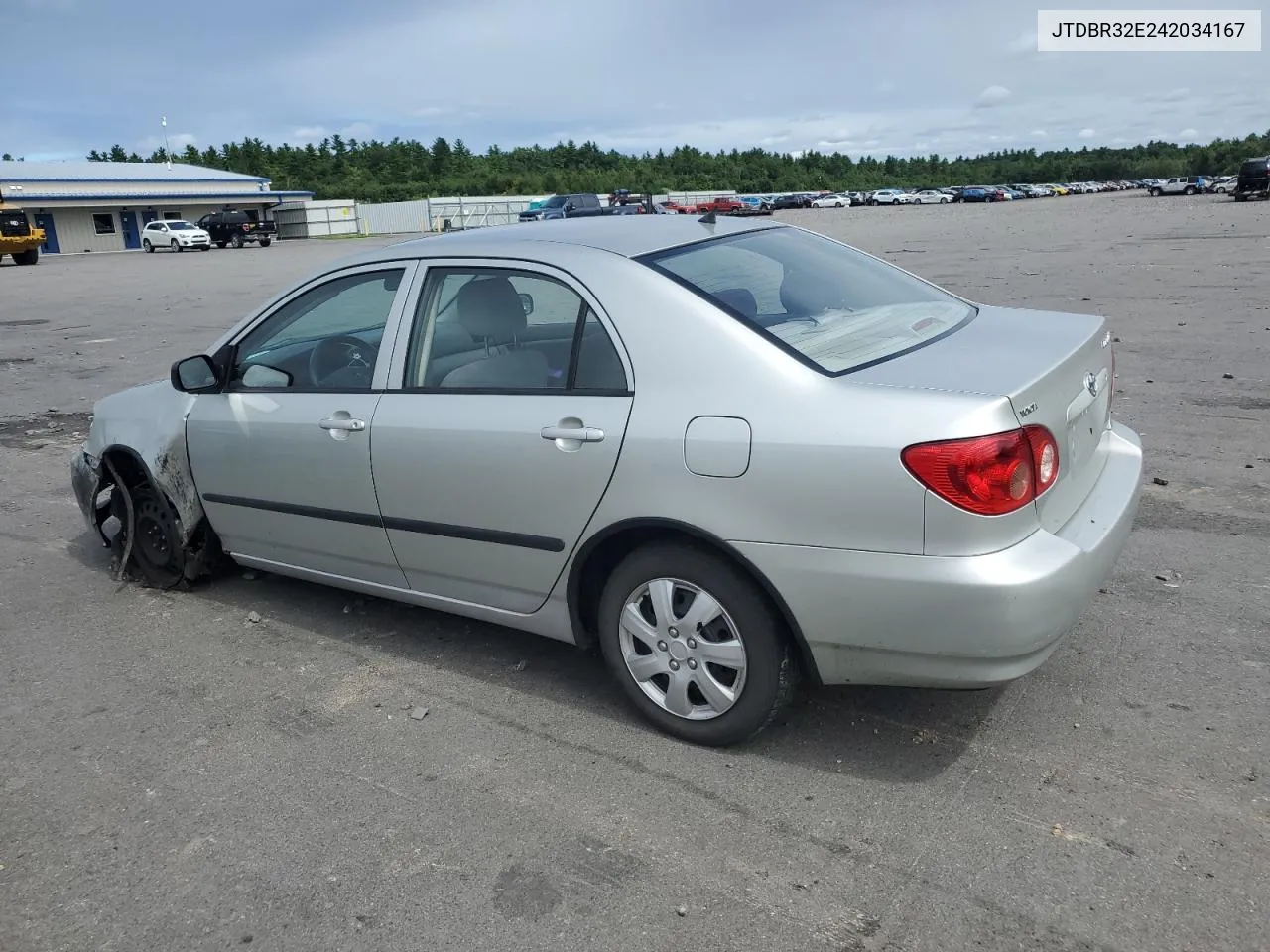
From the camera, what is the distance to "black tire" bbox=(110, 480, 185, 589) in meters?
4.96

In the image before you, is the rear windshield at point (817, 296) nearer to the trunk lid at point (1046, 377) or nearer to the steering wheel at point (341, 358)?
the trunk lid at point (1046, 377)

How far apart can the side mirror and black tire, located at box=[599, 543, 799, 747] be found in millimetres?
2210

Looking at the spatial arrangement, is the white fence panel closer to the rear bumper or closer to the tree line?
the tree line

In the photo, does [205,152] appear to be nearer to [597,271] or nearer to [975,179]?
[975,179]

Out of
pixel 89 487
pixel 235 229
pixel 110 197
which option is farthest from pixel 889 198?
pixel 89 487

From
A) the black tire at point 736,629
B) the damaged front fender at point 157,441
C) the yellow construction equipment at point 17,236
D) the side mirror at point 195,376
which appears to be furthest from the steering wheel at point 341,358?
the yellow construction equipment at point 17,236

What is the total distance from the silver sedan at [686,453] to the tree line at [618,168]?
8650 cm

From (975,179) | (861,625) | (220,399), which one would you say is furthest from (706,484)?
(975,179)

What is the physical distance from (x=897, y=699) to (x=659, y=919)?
1.39 metres

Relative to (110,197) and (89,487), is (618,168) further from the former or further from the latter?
(89,487)

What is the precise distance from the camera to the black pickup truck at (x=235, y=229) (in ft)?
167

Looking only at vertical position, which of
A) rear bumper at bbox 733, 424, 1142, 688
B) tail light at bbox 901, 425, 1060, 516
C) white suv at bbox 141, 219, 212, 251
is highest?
white suv at bbox 141, 219, 212, 251

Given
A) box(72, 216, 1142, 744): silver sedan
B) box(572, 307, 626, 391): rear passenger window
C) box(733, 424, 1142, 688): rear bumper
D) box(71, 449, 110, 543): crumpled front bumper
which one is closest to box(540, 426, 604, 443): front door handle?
box(72, 216, 1142, 744): silver sedan

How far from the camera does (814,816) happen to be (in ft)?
9.89
